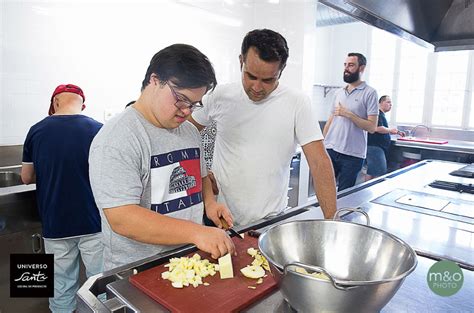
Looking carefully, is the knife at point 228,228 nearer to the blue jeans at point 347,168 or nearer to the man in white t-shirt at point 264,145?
the man in white t-shirt at point 264,145

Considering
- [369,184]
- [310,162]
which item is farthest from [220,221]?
[369,184]

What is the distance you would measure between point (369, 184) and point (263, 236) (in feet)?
4.42

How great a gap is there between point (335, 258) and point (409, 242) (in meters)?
0.45

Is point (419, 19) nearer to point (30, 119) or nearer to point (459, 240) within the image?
point (459, 240)

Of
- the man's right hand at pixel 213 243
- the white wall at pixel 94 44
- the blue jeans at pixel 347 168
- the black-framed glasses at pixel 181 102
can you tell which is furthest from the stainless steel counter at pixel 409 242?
the white wall at pixel 94 44

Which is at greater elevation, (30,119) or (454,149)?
(30,119)

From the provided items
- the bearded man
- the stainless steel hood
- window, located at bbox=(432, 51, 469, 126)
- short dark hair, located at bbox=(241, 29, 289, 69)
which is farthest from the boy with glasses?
window, located at bbox=(432, 51, 469, 126)

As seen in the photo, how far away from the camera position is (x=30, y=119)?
2197 millimetres

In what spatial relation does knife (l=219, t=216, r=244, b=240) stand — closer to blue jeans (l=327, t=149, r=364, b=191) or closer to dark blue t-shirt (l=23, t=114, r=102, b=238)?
dark blue t-shirt (l=23, t=114, r=102, b=238)

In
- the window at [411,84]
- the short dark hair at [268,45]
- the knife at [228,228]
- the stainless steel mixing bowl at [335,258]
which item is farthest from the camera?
the window at [411,84]

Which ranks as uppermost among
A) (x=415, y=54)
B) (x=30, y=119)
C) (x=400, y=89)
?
(x=415, y=54)

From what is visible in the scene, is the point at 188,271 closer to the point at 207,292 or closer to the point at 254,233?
the point at 207,292

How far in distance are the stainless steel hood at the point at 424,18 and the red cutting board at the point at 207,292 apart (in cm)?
96

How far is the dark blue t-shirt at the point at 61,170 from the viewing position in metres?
1.76
